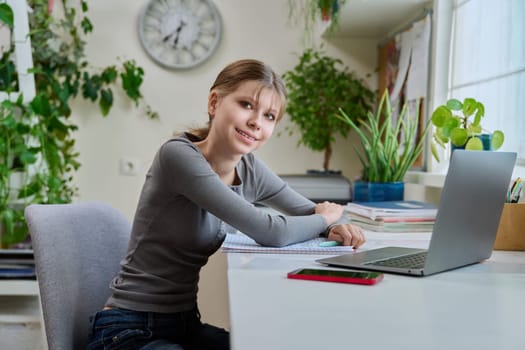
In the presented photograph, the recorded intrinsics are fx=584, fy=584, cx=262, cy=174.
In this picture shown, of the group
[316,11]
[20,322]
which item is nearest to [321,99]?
[316,11]

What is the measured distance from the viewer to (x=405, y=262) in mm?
1031

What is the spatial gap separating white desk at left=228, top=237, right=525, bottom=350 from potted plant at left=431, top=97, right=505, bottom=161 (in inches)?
22.5

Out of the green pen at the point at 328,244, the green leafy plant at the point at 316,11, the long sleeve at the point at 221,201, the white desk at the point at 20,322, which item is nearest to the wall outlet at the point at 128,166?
the white desk at the point at 20,322

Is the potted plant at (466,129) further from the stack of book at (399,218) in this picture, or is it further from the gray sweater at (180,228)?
the gray sweater at (180,228)

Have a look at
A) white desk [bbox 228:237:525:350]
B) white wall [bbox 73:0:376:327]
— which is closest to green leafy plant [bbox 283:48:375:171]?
white wall [bbox 73:0:376:327]

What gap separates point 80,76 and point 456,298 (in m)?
2.51

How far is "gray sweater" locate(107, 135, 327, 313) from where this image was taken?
1168 mm

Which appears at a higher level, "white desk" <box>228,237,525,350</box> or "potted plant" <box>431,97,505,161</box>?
"potted plant" <box>431,97,505,161</box>

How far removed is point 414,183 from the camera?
221 cm

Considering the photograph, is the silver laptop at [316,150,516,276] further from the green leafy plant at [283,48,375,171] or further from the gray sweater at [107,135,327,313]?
the green leafy plant at [283,48,375,171]

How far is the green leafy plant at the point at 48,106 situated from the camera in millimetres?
2281

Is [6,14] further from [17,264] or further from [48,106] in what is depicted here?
[17,264]

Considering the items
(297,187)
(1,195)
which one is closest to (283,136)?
(297,187)

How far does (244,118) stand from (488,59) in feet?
3.38
